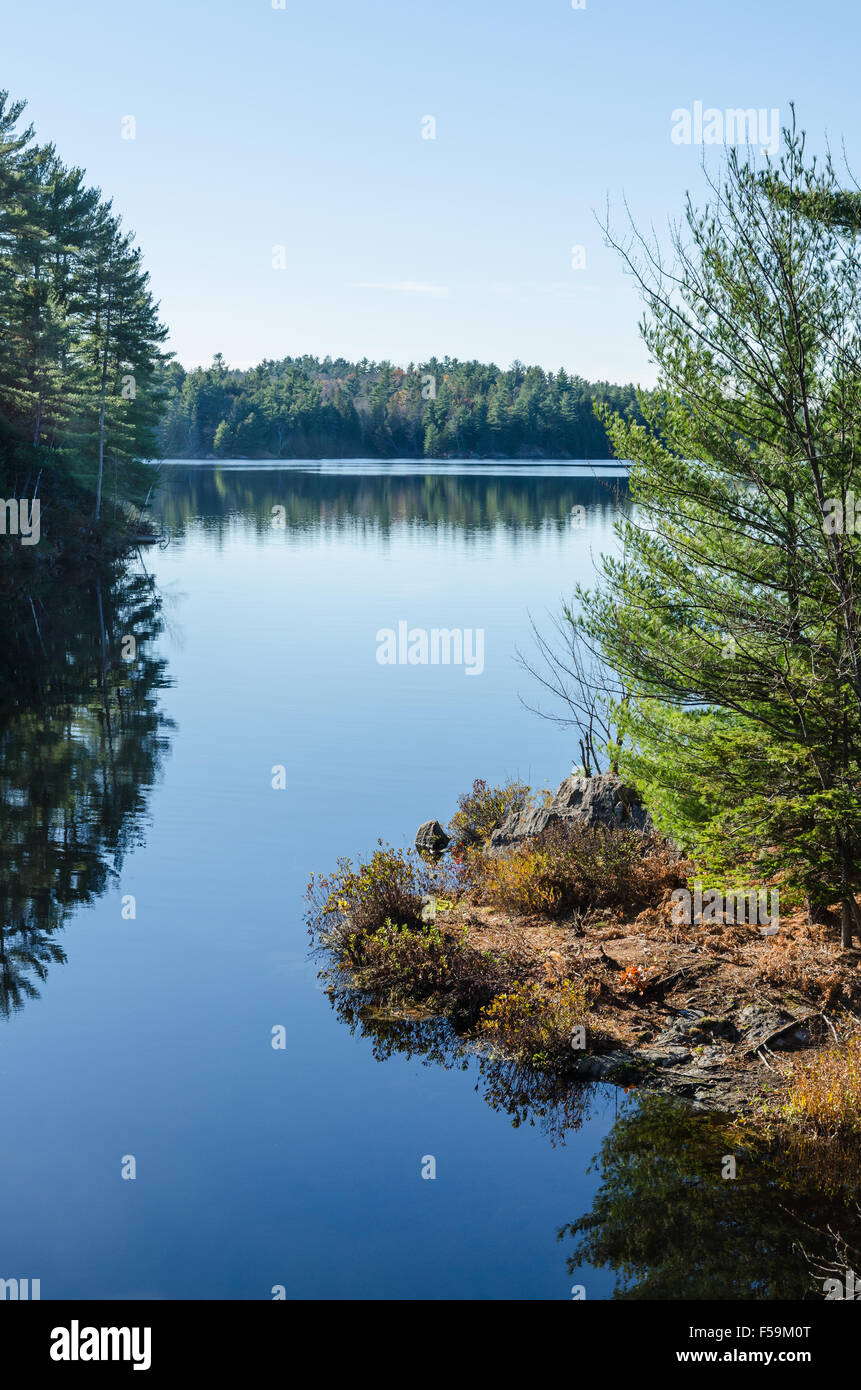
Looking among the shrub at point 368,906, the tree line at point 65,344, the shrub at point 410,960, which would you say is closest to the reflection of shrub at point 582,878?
the shrub at point 368,906

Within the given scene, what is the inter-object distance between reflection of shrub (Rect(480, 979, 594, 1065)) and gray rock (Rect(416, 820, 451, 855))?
21.3 feet

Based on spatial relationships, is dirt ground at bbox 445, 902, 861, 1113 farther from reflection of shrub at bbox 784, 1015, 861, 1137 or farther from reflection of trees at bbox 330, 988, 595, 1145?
reflection of shrub at bbox 784, 1015, 861, 1137

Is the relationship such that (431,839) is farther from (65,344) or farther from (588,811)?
(65,344)

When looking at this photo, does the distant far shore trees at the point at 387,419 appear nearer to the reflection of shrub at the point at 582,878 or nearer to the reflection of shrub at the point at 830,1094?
the reflection of shrub at the point at 582,878

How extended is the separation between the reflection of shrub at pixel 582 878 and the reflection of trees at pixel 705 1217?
195 inches

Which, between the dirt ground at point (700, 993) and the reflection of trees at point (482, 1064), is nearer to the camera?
the reflection of trees at point (482, 1064)

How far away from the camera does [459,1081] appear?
12.1m

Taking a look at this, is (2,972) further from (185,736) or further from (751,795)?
(185,736)

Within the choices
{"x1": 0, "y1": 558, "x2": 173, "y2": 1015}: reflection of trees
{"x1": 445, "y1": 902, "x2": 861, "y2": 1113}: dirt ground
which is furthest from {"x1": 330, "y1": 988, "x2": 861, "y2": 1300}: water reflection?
{"x1": 0, "y1": 558, "x2": 173, "y2": 1015}: reflection of trees

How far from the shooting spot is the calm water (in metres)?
9.27

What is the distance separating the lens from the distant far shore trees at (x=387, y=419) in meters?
174

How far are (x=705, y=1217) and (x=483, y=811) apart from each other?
422 inches

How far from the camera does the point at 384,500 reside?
100375 millimetres

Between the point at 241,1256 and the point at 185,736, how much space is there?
1901 cm
